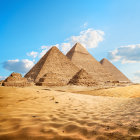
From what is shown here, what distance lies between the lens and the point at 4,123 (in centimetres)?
186

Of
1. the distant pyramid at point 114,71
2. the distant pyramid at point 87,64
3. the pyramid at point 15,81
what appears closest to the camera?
the pyramid at point 15,81

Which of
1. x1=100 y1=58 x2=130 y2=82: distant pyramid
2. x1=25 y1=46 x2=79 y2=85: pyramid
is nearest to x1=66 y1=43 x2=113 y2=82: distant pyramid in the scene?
x1=25 y1=46 x2=79 y2=85: pyramid

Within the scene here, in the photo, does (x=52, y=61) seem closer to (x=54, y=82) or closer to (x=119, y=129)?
(x=54, y=82)

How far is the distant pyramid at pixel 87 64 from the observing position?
70125mm

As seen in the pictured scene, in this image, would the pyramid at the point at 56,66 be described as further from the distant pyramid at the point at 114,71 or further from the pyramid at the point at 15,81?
the distant pyramid at the point at 114,71

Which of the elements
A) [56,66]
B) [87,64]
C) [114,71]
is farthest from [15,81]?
[114,71]

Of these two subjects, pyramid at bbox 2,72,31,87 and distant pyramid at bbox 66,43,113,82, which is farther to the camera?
distant pyramid at bbox 66,43,113,82

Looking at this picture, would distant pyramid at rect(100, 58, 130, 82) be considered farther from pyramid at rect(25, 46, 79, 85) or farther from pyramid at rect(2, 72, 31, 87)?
pyramid at rect(2, 72, 31, 87)

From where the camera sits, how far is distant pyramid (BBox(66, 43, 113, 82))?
70.1m

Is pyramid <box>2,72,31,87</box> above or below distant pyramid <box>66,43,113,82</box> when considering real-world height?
below

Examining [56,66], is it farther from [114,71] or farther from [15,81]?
[114,71]

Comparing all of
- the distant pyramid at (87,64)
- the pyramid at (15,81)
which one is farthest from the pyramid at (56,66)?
the pyramid at (15,81)

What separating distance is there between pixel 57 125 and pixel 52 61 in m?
57.2

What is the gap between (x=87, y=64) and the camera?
73.3 m
